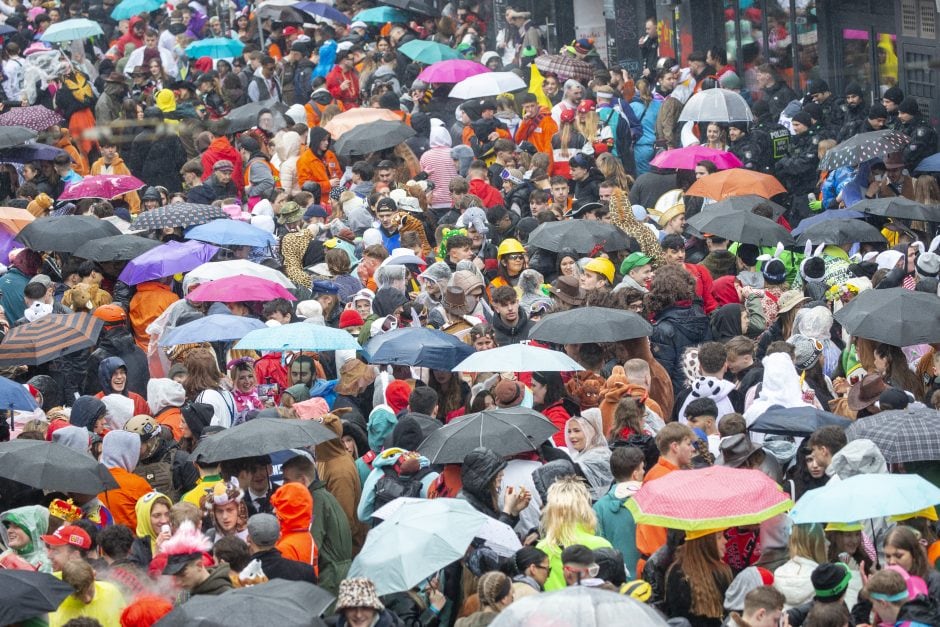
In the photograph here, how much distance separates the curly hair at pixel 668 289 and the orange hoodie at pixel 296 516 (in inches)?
147

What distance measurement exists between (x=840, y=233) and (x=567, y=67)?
8.27m

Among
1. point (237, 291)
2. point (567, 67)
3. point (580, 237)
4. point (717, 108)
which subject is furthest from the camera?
point (567, 67)

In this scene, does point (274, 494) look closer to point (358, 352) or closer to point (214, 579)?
point (214, 579)

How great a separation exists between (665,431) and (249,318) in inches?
167

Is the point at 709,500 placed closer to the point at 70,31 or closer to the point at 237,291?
the point at 237,291

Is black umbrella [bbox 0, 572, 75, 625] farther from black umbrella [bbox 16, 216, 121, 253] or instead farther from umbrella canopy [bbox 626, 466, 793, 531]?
black umbrella [bbox 16, 216, 121, 253]

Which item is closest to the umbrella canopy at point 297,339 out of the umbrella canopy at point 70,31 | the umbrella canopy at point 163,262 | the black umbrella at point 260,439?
the black umbrella at point 260,439

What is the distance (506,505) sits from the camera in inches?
310

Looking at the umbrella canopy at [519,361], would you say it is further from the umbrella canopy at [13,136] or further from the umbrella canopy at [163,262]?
the umbrella canopy at [13,136]

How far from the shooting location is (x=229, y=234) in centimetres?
1362

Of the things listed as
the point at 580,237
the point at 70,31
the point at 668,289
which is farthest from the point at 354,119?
the point at 668,289

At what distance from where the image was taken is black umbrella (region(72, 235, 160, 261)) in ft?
43.0

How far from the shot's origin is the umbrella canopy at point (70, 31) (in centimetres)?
2361

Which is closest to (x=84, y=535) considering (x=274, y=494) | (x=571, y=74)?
(x=274, y=494)
